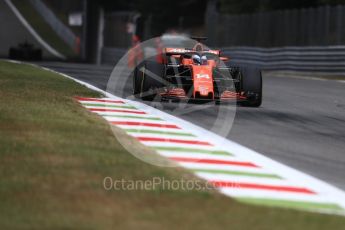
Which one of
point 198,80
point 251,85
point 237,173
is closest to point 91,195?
point 237,173

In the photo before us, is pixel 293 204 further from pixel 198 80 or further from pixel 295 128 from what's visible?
pixel 198 80

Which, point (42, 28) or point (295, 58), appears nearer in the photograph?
point (295, 58)

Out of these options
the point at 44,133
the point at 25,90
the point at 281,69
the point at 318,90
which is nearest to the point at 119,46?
the point at 281,69

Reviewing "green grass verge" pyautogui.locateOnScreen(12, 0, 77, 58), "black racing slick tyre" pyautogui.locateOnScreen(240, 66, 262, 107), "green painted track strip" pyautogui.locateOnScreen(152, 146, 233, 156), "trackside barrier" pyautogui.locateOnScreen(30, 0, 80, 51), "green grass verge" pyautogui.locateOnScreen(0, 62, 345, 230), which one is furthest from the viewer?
"trackside barrier" pyautogui.locateOnScreen(30, 0, 80, 51)

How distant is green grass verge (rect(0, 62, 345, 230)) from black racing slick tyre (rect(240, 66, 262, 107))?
4.78 meters

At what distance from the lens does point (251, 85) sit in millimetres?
13297

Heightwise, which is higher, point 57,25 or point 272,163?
point 57,25

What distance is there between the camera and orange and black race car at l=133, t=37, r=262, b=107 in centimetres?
1273

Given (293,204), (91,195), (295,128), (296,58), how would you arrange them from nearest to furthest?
(91,195), (293,204), (295,128), (296,58)

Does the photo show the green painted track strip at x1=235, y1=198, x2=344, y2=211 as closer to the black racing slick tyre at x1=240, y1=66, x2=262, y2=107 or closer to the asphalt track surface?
the asphalt track surface

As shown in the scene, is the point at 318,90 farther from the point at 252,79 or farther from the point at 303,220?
the point at 303,220

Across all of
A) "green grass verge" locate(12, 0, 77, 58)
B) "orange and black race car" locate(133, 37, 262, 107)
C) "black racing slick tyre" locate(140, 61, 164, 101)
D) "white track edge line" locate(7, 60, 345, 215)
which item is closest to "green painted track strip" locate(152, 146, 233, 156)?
"white track edge line" locate(7, 60, 345, 215)

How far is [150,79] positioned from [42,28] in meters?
50.7

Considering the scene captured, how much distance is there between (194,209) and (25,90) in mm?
8364
